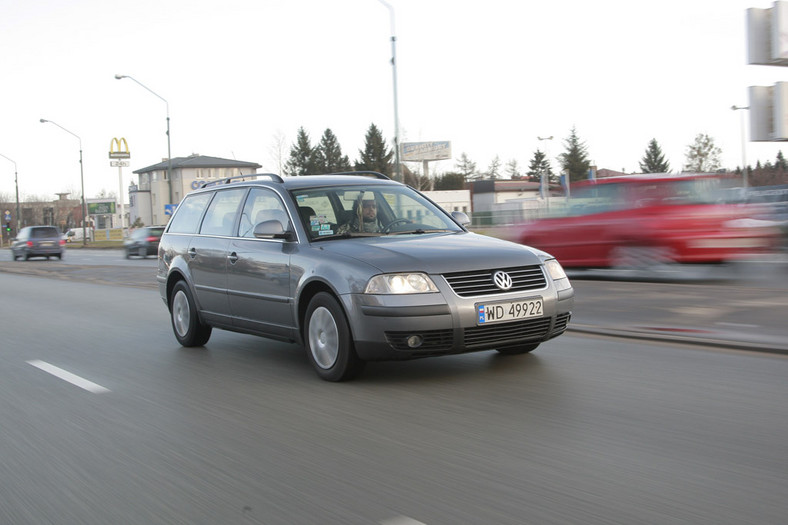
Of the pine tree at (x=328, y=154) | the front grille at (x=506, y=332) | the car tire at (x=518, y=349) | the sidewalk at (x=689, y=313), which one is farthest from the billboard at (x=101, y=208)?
the front grille at (x=506, y=332)

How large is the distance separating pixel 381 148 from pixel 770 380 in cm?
10356

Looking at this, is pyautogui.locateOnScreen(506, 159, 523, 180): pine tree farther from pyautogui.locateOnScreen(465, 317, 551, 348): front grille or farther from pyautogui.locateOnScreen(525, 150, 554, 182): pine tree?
pyautogui.locateOnScreen(465, 317, 551, 348): front grille

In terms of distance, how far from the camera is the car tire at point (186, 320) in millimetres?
8570

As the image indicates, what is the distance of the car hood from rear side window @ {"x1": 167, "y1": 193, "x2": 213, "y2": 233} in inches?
95.7

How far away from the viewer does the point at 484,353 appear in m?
7.48

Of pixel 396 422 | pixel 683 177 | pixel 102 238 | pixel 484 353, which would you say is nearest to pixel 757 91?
pixel 683 177

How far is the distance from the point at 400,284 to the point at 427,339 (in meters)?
0.42

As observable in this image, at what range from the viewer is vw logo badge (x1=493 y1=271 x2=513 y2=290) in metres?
6.10

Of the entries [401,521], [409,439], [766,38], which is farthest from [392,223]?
[766,38]

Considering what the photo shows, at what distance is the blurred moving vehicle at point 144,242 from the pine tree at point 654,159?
92.8 metres

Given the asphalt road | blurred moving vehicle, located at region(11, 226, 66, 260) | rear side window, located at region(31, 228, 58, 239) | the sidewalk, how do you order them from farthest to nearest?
1. rear side window, located at region(31, 228, 58, 239)
2. blurred moving vehicle, located at region(11, 226, 66, 260)
3. the sidewalk
4. the asphalt road

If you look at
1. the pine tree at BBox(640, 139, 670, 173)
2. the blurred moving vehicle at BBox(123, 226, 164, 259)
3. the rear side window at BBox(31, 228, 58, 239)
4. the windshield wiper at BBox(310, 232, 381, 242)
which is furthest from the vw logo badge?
the pine tree at BBox(640, 139, 670, 173)

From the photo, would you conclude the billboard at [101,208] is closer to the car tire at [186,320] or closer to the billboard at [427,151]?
the billboard at [427,151]

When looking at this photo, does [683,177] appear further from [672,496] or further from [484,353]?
[672,496]
